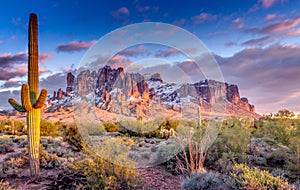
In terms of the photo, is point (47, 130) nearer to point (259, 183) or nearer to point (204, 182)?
point (204, 182)

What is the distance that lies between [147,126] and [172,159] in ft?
16.8

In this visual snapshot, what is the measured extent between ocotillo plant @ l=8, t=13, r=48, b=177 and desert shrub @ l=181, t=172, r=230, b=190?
4.59m

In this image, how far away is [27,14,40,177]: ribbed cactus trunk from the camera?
7.89m

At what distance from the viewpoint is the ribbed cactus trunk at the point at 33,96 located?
789 cm

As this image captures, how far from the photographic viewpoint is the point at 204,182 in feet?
18.6

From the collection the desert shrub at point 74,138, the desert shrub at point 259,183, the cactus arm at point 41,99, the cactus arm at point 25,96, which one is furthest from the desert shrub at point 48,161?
the desert shrub at point 259,183

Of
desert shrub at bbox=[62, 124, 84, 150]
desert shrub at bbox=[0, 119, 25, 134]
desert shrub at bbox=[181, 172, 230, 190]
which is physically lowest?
desert shrub at bbox=[181, 172, 230, 190]

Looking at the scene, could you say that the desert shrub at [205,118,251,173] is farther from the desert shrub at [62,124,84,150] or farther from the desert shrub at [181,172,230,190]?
the desert shrub at [62,124,84,150]

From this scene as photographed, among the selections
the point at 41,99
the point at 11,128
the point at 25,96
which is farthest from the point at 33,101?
the point at 11,128

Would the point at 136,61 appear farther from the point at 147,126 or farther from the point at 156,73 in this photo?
the point at 147,126

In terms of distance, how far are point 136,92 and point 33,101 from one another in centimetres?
554

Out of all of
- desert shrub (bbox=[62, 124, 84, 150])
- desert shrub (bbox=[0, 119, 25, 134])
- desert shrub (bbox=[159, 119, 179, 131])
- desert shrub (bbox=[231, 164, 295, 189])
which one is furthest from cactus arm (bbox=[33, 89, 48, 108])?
desert shrub (bbox=[0, 119, 25, 134])

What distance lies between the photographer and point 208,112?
13.1m

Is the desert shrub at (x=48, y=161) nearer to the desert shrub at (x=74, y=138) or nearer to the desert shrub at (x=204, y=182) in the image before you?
the desert shrub at (x=74, y=138)
